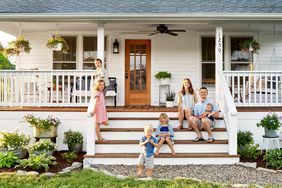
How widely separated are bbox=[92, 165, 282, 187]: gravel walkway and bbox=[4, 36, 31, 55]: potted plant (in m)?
4.21

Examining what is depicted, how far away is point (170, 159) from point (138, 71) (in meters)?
4.61

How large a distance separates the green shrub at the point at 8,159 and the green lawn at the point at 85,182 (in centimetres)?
79

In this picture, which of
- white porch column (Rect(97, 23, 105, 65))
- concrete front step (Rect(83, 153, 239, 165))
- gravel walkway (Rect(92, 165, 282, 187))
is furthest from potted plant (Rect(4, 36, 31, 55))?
gravel walkway (Rect(92, 165, 282, 187))

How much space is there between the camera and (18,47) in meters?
9.09

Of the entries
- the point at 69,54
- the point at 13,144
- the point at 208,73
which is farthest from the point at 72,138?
the point at 208,73

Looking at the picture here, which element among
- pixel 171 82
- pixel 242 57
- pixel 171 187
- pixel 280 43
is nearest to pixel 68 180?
pixel 171 187

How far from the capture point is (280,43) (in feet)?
36.4

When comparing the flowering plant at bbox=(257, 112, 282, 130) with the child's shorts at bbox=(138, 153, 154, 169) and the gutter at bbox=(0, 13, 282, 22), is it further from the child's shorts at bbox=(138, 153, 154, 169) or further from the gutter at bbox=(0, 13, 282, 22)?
the child's shorts at bbox=(138, 153, 154, 169)

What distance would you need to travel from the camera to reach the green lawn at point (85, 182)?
5.18 meters

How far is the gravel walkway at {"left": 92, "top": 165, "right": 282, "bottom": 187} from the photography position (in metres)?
5.66

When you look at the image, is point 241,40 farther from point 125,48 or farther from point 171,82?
point 125,48

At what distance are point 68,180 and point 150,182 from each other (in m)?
1.28

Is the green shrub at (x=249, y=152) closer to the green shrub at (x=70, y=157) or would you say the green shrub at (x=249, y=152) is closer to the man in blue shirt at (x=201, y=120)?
the man in blue shirt at (x=201, y=120)

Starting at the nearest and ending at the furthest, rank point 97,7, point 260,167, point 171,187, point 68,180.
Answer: point 171,187 → point 68,180 → point 260,167 → point 97,7
